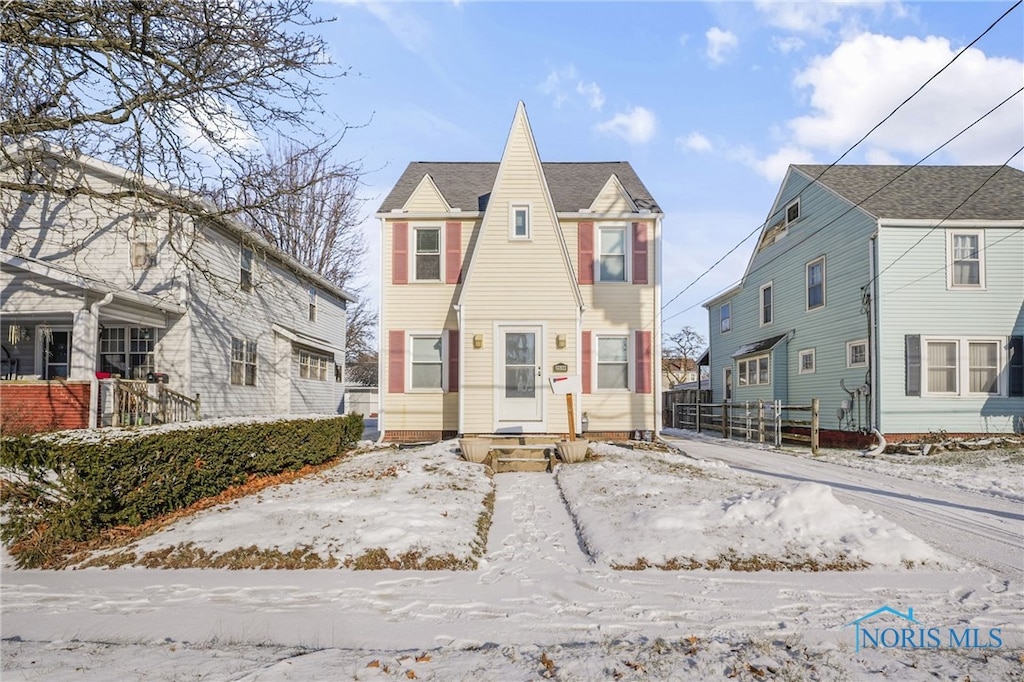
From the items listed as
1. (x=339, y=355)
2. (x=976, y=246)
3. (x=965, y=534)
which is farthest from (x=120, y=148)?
(x=976, y=246)

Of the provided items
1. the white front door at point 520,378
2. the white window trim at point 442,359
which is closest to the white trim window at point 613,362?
the white front door at point 520,378

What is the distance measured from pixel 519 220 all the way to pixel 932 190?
1183cm

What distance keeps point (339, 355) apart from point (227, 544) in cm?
1824

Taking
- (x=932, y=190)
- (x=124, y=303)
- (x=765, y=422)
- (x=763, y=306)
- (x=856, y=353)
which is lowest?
(x=765, y=422)

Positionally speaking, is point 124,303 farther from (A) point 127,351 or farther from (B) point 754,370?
(B) point 754,370

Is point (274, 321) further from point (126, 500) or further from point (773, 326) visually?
point (773, 326)

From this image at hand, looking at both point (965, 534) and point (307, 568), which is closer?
point (307, 568)

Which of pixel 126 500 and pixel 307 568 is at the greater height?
pixel 126 500

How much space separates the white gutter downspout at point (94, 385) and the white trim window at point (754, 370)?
1828 centimetres

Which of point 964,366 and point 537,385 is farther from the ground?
point 964,366

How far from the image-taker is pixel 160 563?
5.52 metres

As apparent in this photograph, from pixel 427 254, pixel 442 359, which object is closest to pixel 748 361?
pixel 442 359

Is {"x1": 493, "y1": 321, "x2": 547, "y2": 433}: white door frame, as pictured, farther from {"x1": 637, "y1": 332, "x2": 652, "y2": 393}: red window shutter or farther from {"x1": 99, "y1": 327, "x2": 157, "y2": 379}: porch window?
{"x1": 99, "y1": 327, "x2": 157, "y2": 379}: porch window

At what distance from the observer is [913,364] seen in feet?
48.4
